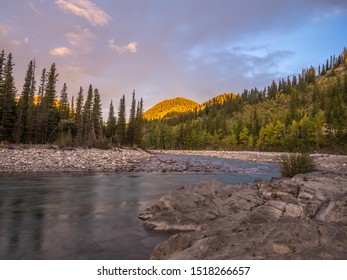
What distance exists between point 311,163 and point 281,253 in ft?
43.3

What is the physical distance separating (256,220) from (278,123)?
3084 inches

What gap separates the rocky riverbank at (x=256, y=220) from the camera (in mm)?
4164

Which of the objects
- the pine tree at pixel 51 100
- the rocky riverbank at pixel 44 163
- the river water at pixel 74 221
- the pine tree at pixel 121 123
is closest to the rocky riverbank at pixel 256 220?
the river water at pixel 74 221

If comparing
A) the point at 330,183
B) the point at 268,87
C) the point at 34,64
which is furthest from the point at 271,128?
the point at 268,87

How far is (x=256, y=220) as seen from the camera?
6.77m

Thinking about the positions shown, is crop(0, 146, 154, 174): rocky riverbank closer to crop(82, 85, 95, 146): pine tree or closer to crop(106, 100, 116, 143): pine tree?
crop(82, 85, 95, 146): pine tree

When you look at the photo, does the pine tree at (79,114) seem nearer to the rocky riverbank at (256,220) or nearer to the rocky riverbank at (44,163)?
the rocky riverbank at (44,163)

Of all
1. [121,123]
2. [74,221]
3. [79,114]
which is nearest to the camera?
[74,221]

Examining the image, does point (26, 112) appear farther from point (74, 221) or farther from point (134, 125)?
point (74, 221)

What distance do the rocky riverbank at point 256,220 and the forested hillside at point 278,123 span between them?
1002 centimetres

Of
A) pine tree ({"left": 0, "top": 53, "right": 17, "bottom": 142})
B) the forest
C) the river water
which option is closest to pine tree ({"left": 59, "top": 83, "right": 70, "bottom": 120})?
the forest

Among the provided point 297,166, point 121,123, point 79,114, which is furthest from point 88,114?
point 297,166

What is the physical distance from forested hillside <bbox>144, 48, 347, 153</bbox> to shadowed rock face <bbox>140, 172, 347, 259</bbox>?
33.0 feet
